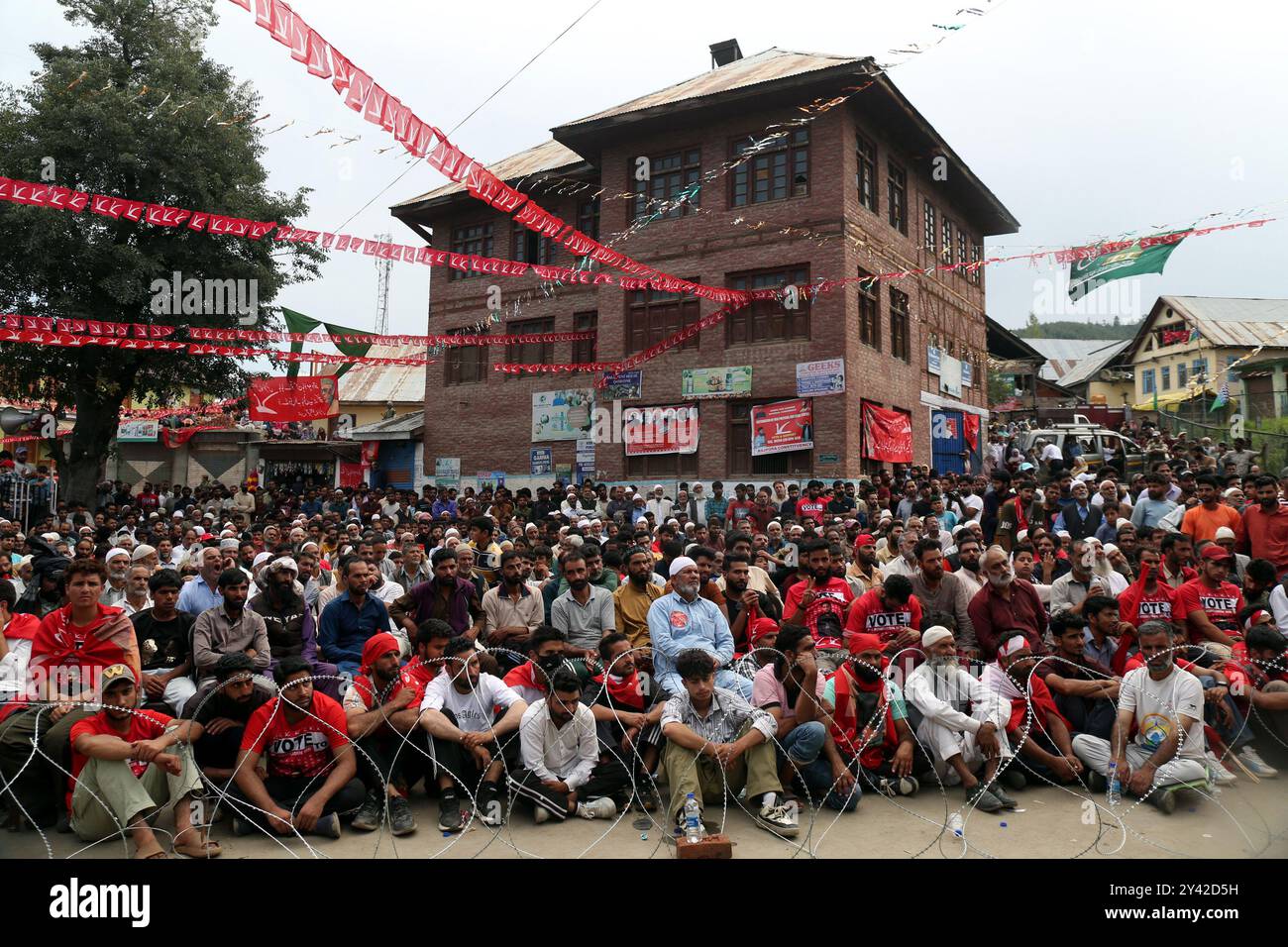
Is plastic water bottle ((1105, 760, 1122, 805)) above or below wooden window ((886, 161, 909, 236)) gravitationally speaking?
below

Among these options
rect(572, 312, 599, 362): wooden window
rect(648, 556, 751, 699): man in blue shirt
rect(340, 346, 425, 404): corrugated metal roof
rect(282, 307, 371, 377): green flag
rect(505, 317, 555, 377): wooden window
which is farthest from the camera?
rect(340, 346, 425, 404): corrugated metal roof

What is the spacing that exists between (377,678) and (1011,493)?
9.74 meters

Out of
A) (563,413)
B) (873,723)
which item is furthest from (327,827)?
(563,413)

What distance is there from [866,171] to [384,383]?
2752 cm

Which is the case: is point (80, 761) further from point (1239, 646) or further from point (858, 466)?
point (858, 466)

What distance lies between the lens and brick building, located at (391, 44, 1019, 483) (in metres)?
19.8

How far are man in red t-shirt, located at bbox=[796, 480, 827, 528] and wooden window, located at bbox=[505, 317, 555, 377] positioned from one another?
1150 cm

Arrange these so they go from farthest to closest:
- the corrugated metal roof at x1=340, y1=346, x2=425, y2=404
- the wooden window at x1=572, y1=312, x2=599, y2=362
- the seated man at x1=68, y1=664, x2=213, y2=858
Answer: the corrugated metal roof at x1=340, y1=346, x2=425, y2=404
the wooden window at x1=572, y1=312, x2=599, y2=362
the seated man at x1=68, y1=664, x2=213, y2=858

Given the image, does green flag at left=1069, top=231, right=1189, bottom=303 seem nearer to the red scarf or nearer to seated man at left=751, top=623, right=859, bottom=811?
seated man at left=751, top=623, right=859, bottom=811

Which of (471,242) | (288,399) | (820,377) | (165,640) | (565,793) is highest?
(471,242)

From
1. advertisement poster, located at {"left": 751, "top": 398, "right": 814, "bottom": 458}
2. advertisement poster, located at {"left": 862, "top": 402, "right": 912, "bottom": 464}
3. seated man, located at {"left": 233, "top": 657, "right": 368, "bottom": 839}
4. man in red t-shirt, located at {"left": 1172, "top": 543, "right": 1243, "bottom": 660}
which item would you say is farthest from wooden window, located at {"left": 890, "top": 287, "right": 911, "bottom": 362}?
seated man, located at {"left": 233, "top": 657, "right": 368, "bottom": 839}

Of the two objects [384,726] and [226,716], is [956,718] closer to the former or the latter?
[384,726]

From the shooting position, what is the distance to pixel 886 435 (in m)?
20.6

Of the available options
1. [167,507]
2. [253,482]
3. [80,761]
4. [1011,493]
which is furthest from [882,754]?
[253,482]
